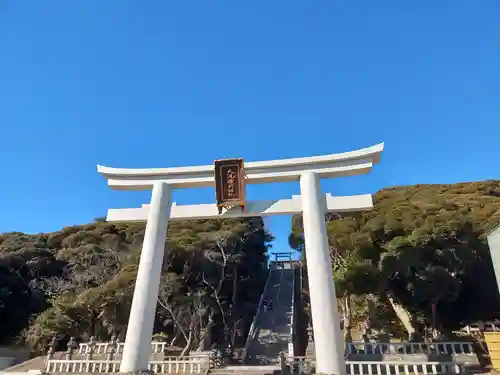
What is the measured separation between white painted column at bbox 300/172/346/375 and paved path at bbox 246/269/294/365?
741cm

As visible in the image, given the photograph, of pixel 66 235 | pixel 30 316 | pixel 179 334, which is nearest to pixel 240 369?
pixel 179 334

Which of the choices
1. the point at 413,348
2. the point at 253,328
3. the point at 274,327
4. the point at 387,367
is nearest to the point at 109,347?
the point at 253,328

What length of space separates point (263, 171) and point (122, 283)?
29.6 ft

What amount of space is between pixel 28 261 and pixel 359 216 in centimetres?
1837

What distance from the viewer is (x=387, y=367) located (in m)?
9.31

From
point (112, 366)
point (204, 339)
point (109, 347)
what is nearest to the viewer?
point (112, 366)

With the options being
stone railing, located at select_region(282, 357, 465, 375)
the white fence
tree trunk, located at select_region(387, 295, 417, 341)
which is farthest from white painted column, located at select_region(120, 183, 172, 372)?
tree trunk, located at select_region(387, 295, 417, 341)

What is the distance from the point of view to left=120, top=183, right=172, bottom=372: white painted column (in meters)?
8.27

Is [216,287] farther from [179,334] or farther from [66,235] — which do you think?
[66,235]

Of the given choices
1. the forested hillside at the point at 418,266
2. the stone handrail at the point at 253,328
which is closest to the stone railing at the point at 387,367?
the forested hillside at the point at 418,266

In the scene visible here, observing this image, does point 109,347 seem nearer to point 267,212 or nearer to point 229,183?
point 229,183

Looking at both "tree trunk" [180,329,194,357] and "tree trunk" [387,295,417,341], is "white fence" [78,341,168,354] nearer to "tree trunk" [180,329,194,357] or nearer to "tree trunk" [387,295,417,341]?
"tree trunk" [180,329,194,357]

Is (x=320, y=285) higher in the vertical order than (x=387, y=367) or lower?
higher

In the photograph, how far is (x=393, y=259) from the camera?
12.3m
